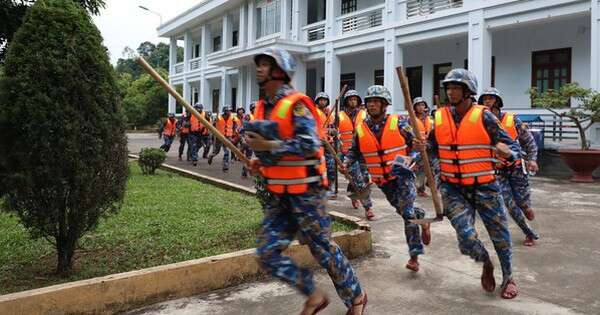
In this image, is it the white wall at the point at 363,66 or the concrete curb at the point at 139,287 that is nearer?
the concrete curb at the point at 139,287

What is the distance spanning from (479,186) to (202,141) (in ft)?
45.1

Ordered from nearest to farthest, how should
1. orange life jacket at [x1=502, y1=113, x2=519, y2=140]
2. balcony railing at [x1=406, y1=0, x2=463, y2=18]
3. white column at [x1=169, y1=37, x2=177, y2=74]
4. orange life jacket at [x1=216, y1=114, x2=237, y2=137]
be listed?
orange life jacket at [x1=502, y1=113, x2=519, y2=140]
orange life jacket at [x1=216, y1=114, x2=237, y2=137]
balcony railing at [x1=406, y1=0, x2=463, y2=18]
white column at [x1=169, y1=37, x2=177, y2=74]

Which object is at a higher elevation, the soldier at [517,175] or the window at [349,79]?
the window at [349,79]

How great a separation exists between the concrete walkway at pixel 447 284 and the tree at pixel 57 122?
3.58ft

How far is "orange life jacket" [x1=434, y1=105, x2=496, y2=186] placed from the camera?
4.28 m

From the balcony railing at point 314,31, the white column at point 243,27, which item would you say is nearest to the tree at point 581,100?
the balcony railing at point 314,31

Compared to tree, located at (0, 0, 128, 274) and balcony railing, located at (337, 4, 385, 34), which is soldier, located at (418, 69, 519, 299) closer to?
tree, located at (0, 0, 128, 274)

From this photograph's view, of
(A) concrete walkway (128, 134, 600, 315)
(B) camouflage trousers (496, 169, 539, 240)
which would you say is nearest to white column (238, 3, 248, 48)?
(A) concrete walkway (128, 134, 600, 315)

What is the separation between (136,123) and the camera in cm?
4884

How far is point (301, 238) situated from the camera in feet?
11.8

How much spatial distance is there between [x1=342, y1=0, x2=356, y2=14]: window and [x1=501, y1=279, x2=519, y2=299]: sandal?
2069cm

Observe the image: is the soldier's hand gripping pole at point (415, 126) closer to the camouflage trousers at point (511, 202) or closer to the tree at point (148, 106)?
the camouflage trousers at point (511, 202)

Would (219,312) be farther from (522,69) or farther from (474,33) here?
(522,69)

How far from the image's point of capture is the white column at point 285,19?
24.9 m
